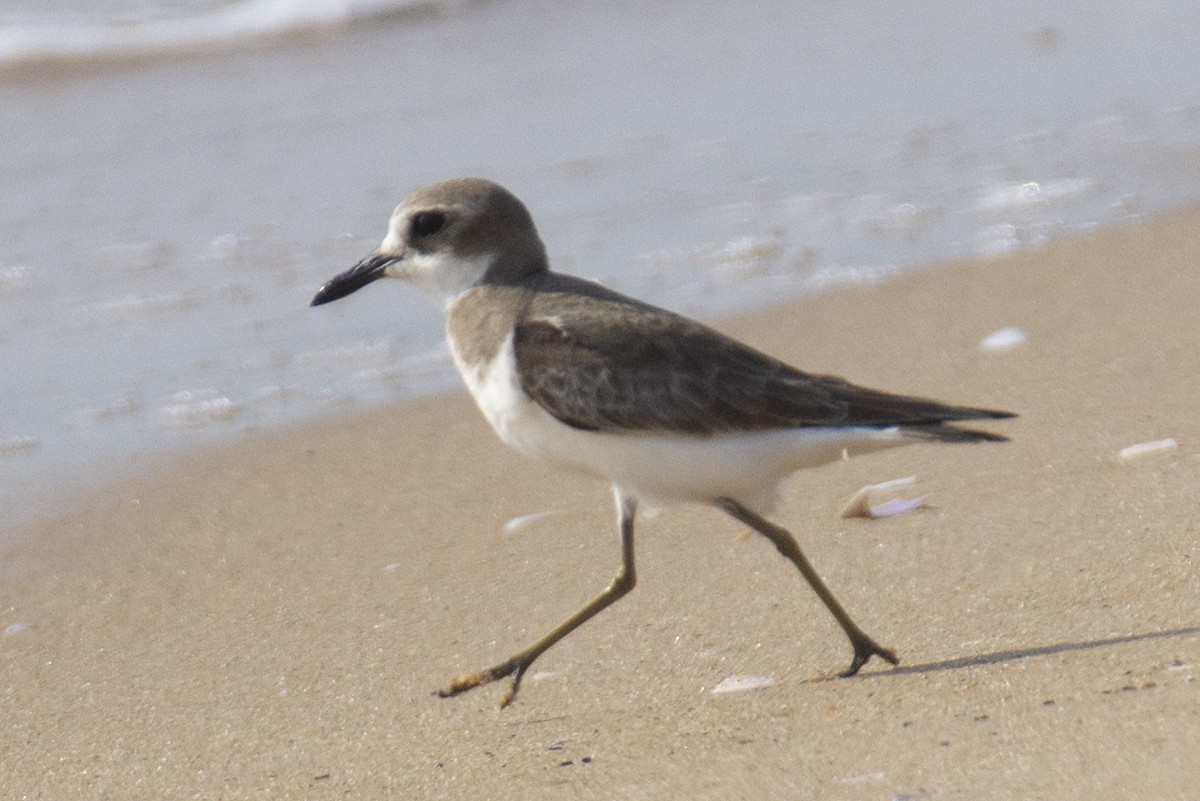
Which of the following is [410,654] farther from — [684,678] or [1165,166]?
[1165,166]

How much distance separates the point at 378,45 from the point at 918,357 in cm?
762

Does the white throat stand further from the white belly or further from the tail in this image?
the tail

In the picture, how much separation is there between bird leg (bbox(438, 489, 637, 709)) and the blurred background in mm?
2078

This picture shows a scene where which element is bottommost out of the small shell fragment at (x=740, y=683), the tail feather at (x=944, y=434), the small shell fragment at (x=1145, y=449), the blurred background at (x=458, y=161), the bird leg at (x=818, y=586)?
the blurred background at (x=458, y=161)

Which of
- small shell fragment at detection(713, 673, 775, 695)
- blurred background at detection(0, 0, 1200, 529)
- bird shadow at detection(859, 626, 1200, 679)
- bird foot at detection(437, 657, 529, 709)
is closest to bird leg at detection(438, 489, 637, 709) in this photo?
bird foot at detection(437, 657, 529, 709)

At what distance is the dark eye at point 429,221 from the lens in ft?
13.9

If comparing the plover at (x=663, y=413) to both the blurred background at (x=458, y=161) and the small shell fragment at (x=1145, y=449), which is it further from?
the blurred background at (x=458, y=161)

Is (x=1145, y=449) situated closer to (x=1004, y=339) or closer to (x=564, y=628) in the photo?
(x=1004, y=339)

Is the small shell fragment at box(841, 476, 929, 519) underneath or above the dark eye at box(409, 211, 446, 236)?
underneath

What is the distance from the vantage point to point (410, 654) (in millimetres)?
4219

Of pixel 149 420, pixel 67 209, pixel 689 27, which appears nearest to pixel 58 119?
pixel 67 209

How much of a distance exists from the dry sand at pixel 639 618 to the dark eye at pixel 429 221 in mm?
957

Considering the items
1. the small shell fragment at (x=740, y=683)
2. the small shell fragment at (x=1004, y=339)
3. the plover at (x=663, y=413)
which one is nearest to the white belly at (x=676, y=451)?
the plover at (x=663, y=413)

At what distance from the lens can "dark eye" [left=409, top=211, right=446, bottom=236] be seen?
423 cm
